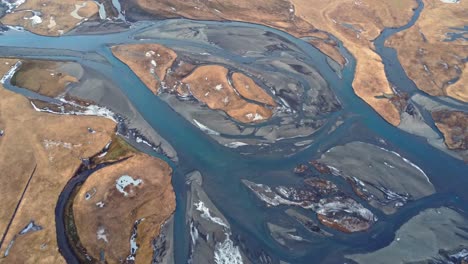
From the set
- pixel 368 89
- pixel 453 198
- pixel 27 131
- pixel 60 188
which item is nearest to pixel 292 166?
pixel 453 198

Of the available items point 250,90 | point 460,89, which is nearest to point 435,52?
point 460,89

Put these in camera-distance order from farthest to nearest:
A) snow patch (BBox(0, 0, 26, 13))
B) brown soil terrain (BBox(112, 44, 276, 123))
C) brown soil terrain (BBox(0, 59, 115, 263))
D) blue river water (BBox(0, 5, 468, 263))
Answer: snow patch (BBox(0, 0, 26, 13)) < brown soil terrain (BBox(112, 44, 276, 123)) < blue river water (BBox(0, 5, 468, 263)) < brown soil terrain (BBox(0, 59, 115, 263))

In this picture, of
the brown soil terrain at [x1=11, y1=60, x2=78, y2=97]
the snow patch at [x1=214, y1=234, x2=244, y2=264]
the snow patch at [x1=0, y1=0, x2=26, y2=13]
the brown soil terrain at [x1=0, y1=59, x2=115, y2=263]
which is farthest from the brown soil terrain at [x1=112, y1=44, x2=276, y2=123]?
the snow patch at [x1=0, y1=0, x2=26, y2=13]

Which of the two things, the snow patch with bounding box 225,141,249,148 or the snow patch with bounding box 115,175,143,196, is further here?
the snow patch with bounding box 225,141,249,148

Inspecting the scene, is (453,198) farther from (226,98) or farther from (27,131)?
(27,131)

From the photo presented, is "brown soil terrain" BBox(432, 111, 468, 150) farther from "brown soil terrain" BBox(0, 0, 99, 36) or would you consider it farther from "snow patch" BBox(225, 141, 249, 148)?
"brown soil terrain" BBox(0, 0, 99, 36)

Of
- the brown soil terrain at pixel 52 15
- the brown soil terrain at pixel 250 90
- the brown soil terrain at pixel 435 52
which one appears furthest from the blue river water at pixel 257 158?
the brown soil terrain at pixel 250 90
